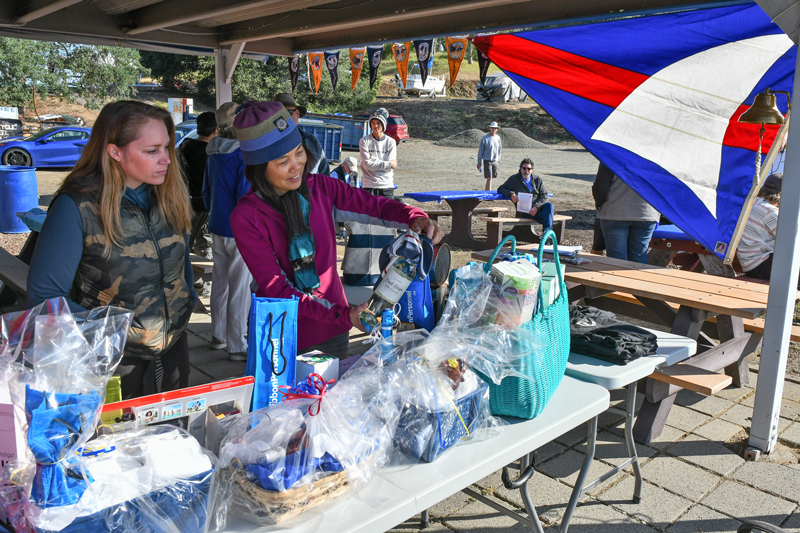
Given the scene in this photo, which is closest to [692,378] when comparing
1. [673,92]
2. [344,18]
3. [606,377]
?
[606,377]

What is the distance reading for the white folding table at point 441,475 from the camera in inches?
51.5

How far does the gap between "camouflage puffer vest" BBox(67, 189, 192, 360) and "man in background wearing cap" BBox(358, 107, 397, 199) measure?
7.08 m

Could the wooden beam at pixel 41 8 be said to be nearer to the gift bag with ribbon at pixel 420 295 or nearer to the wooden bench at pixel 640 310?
the gift bag with ribbon at pixel 420 295

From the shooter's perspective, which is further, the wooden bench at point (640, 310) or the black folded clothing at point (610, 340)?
the wooden bench at point (640, 310)

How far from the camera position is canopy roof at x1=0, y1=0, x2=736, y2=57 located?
4219mm

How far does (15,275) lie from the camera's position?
4277 millimetres

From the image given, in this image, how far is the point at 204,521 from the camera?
1195 mm

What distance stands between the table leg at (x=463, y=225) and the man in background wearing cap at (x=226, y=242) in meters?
4.87

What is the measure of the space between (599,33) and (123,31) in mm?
4369

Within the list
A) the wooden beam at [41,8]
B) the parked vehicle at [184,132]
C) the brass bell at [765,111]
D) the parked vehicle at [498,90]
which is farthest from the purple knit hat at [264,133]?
the parked vehicle at [498,90]

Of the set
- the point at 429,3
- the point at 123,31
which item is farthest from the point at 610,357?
the point at 123,31

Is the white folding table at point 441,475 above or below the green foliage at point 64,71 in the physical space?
below

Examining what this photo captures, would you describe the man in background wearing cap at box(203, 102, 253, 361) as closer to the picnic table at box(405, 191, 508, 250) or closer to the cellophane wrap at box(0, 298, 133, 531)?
the cellophane wrap at box(0, 298, 133, 531)

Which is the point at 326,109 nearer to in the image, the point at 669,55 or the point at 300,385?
the point at 669,55
